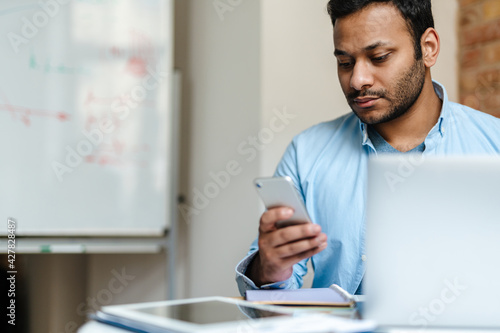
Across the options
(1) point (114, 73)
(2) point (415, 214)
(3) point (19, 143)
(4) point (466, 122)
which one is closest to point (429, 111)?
(4) point (466, 122)

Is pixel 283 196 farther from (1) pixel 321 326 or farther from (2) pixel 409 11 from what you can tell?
(2) pixel 409 11

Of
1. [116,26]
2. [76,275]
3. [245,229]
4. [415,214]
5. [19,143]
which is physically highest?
[116,26]

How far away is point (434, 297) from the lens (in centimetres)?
63

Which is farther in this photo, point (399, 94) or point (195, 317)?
point (399, 94)

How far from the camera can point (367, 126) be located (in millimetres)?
1399

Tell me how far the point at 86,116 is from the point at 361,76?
105 centimetres

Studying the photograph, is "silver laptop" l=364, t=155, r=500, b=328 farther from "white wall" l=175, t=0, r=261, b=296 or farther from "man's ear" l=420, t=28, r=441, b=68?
"white wall" l=175, t=0, r=261, b=296

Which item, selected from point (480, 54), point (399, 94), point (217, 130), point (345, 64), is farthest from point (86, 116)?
point (480, 54)

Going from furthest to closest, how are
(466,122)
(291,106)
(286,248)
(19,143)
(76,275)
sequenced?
(76,275) < (291,106) < (19,143) < (466,122) < (286,248)

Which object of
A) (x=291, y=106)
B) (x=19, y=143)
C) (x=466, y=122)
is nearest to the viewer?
(x=466, y=122)

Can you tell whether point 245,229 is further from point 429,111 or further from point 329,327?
point 329,327

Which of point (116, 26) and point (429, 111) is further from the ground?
point (116, 26)

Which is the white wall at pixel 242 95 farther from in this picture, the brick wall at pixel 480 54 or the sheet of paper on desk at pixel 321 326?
the sheet of paper on desk at pixel 321 326

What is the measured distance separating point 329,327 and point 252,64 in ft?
4.82
